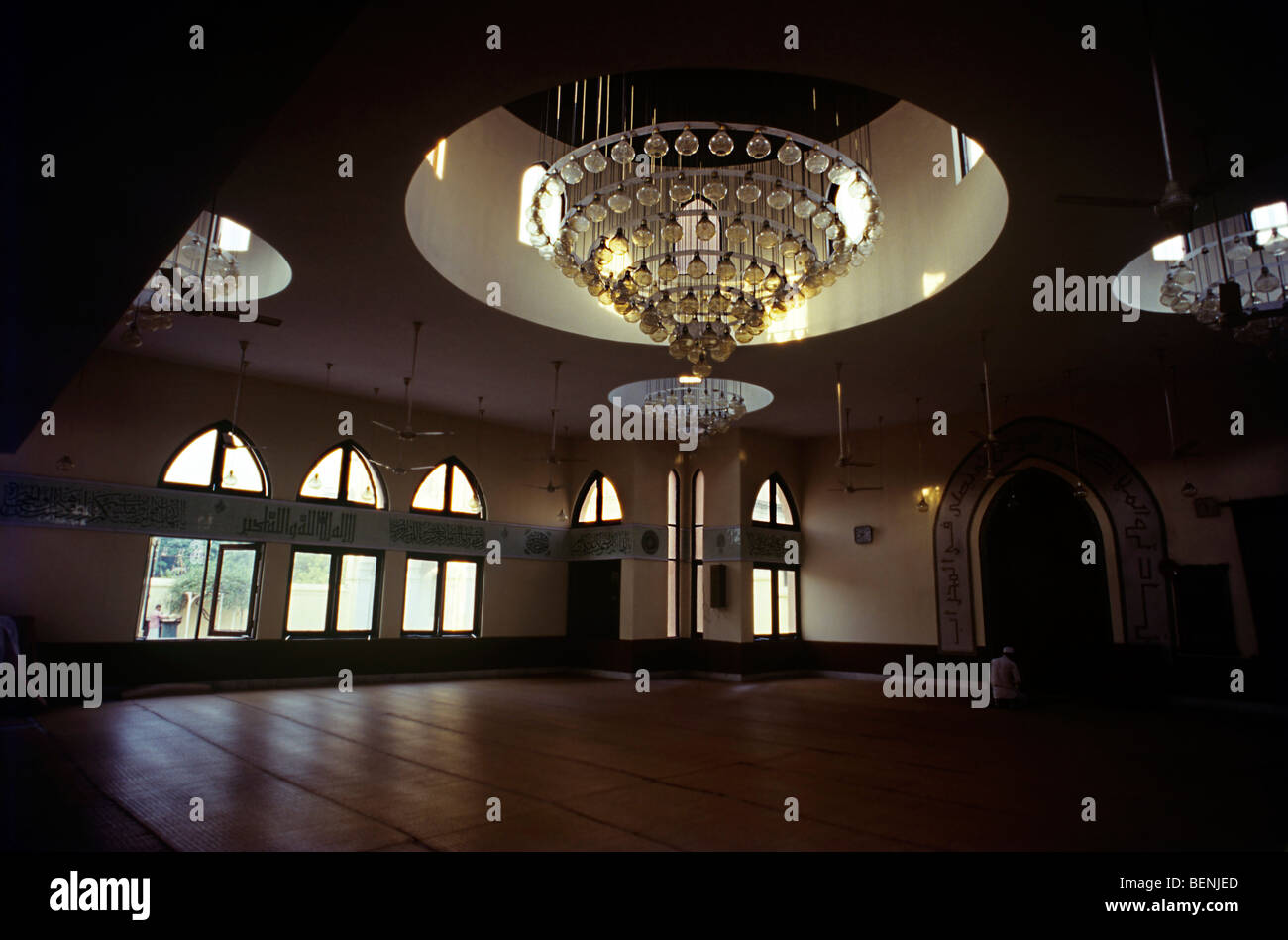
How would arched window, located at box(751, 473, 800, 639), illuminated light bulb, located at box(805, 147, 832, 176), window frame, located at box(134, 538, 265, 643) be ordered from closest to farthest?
illuminated light bulb, located at box(805, 147, 832, 176)
window frame, located at box(134, 538, 265, 643)
arched window, located at box(751, 473, 800, 639)

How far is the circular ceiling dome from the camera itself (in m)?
4.16

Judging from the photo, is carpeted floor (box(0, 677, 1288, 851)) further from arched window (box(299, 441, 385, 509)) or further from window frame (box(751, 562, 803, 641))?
window frame (box(751, 562, 803, 641))

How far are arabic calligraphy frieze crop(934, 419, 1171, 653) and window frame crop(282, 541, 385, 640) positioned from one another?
6.99 metres

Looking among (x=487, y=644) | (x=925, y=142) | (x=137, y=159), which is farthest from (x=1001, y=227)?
(x=487, y=644)

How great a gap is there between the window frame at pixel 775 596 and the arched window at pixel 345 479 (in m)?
5.06

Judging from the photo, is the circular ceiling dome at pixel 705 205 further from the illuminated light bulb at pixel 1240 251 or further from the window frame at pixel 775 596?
the window frame at pixel 775 596

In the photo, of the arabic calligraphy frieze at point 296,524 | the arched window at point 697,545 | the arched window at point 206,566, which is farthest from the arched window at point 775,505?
the arched window at point 206,566

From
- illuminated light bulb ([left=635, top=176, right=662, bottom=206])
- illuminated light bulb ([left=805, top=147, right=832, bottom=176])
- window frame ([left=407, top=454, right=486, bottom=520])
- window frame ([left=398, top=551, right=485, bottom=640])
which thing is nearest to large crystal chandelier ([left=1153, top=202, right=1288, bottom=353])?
illuminated light bulb ([left=805, top=147, right=832, bottom=176])

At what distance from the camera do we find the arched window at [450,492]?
936 centimetres

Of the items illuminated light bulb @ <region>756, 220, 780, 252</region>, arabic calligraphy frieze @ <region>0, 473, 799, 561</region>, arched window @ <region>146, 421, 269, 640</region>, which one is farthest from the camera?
arched window @ <region>146, 421, 269, 640</region>

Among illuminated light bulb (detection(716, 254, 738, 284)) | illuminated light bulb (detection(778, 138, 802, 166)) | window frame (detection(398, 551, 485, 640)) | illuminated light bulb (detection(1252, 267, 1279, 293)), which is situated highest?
illuminated light bulb (detection(778, 138, 802, 166))

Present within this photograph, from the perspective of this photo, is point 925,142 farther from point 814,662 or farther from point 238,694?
point 238,694

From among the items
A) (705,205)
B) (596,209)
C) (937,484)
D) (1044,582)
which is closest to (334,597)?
(596,209)
